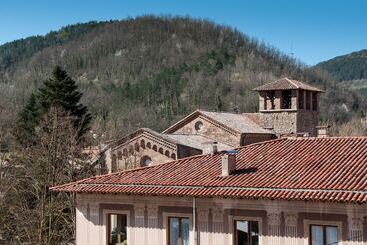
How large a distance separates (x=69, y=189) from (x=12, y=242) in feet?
47.1

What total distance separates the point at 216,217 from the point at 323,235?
335 centimetres

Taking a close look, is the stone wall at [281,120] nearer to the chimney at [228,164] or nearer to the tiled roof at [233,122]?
the tiled roof at [233,122]

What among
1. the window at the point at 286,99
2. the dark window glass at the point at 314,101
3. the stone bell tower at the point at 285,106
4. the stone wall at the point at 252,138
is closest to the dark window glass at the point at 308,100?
the stone bell tower at the point at 285,106

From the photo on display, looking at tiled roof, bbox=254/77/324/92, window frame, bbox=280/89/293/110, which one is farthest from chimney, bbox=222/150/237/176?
window frame, bbox=280/89/293/110

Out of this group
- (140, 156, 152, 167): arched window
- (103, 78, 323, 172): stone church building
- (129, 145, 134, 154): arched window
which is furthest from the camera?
(129, 145, 134, 154): arched window

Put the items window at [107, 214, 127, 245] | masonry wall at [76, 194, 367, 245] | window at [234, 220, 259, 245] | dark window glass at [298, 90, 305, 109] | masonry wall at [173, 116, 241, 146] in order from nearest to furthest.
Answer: masonry wall at [76, 194, 367, 245]
window at [234, 220, 259, 245]
window at [107, 214, 127, 245]
masonry wall at [173, 116, 241, 146]
dark window glass at [298, 90, 305, 109]

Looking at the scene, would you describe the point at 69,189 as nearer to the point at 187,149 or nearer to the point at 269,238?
the point at 269,238

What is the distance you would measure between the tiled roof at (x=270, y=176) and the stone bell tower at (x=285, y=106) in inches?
1254

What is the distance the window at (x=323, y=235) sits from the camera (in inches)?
715

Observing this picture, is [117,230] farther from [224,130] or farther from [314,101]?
[314,101]

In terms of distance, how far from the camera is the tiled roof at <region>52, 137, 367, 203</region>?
17.8 metres

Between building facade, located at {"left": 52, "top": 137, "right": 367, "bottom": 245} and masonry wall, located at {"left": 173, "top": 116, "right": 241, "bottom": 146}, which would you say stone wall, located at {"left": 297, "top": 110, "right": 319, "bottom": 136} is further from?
building facade, located at {"left": 52, "top": 137, "right": 367, "bottom": 245}

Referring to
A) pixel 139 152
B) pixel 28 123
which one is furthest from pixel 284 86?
pixel 28 123

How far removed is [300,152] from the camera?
21641 millimetres
